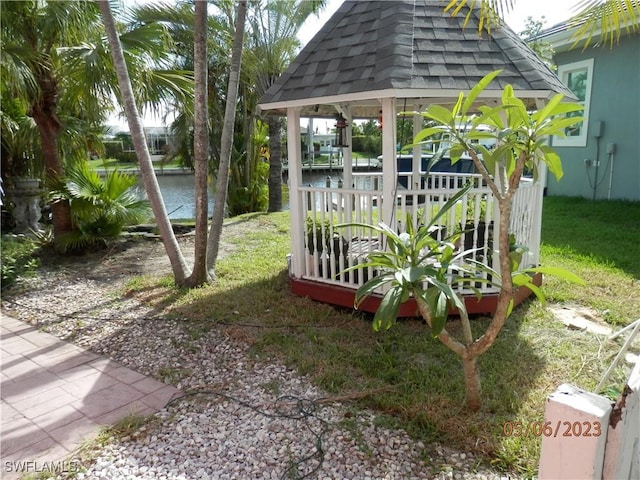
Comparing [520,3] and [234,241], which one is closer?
[520,3]

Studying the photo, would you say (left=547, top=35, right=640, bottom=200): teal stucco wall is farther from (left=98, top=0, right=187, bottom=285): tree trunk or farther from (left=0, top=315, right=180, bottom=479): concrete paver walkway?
(left=0, top=315, right=180, bottom=479): concrete paver walkway

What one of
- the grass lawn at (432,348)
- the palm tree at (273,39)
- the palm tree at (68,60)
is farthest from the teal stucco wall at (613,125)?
the palm tree at (68,60)

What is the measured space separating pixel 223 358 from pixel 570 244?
223 inches

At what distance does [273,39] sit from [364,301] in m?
9.99

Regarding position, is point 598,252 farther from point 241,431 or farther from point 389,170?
point 241,431

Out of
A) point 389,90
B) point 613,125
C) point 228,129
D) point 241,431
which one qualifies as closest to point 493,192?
point 389,90

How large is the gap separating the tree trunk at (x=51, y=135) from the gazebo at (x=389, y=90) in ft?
13.5

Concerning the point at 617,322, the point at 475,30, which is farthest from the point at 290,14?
the point at 617,322

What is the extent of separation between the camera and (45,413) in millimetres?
3170

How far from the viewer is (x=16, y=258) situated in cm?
642

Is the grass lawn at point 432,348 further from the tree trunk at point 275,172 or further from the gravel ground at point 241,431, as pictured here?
the tree trunk at point 275,172

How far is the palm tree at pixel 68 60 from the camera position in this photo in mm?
5980

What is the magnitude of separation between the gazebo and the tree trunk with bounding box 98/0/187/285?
154cm

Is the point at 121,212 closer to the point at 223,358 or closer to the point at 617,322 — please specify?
the point at 223,358
